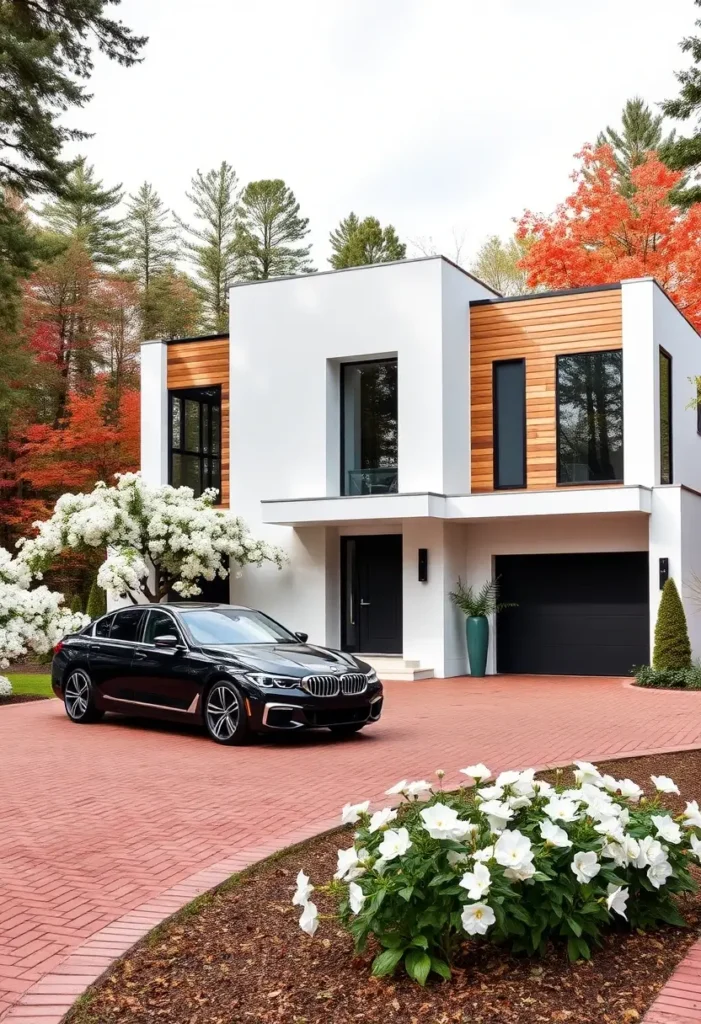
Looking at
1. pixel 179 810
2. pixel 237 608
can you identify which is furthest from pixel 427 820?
pixel 237 608

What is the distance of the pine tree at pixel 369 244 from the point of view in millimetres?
42469

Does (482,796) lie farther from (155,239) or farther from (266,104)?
(155,239)

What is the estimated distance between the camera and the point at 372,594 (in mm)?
21422

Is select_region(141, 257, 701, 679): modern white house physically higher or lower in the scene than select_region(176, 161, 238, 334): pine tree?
lower

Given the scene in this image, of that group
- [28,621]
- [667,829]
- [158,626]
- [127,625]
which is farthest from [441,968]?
[28,621]

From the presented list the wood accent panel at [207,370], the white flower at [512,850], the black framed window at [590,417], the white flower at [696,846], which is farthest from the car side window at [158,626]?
the wood accent panel at [207,370]

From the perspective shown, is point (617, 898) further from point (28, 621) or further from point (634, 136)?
point (634, 136)

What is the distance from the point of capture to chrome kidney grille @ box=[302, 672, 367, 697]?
11.2 meters

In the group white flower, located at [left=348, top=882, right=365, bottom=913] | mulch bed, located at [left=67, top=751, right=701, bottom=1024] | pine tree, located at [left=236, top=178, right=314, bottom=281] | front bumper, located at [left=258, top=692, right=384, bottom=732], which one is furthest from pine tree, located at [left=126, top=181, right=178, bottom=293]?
white flower, located at [left=348, top=882, right=365, bottom=913]

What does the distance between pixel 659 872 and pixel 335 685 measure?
695 centimetres

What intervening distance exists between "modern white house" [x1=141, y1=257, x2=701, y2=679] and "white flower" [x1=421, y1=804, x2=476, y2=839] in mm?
14785

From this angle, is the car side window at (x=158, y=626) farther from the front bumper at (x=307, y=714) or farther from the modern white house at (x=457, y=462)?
the modern white house at (x=457, y=462)

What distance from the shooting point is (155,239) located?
150 ft

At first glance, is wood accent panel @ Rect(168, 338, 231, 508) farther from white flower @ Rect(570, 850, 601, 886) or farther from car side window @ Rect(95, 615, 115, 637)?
white flower @ Rect(570, 850, 601, 886)
